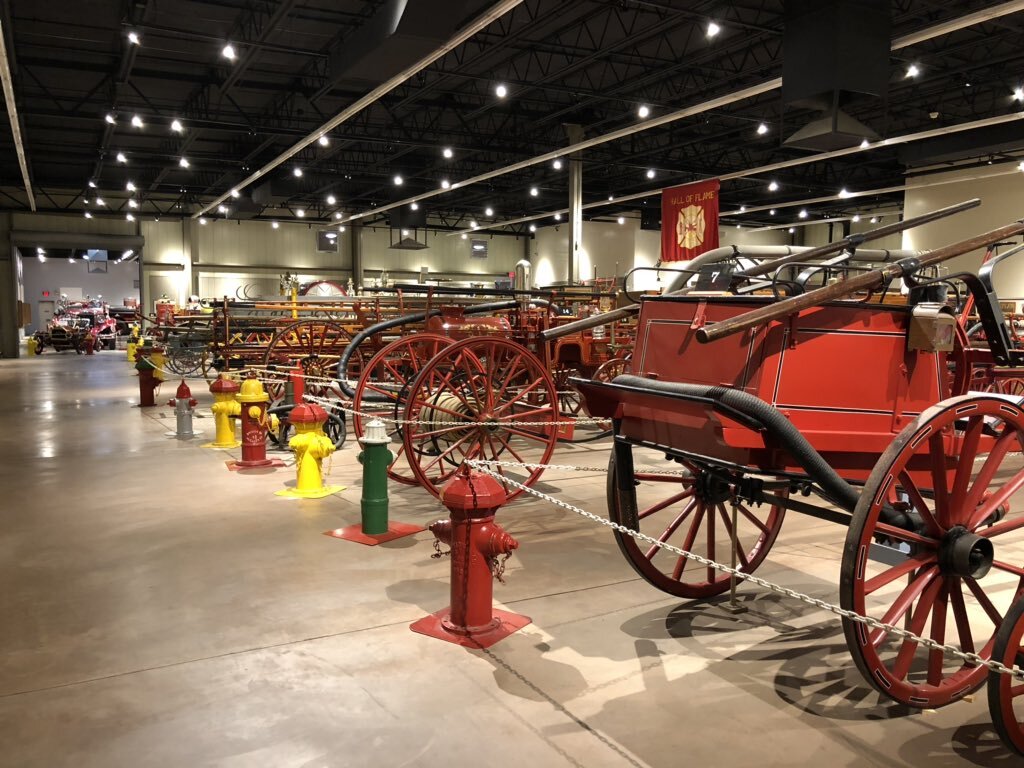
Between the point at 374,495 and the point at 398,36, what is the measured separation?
6.40 m

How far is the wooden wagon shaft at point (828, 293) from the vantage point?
2.81m

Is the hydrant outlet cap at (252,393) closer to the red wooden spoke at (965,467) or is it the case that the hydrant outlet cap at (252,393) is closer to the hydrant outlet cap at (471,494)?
the hydrant outlet cap at (471,494)

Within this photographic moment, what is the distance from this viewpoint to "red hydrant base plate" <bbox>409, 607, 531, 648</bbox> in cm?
376

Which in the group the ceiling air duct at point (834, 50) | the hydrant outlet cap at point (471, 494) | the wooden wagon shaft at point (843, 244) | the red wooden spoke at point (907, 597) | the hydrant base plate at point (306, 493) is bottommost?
the hydrant base plate at point (306, 493)

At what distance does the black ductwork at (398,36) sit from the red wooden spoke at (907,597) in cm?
802

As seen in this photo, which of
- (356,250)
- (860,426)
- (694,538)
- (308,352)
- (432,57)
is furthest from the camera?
(356,250)

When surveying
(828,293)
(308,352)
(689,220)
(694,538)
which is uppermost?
(689,220)

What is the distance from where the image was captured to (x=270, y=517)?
243 inches

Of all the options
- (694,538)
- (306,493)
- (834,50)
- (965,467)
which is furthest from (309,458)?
(834,50)

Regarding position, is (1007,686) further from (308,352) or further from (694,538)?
(308,352)

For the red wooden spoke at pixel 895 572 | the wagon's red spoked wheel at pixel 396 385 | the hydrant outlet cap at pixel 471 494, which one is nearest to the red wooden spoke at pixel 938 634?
the red wooden spoke at pixel 895 572

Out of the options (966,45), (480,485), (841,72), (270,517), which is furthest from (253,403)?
(966,45)

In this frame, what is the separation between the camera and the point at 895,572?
2816 mm

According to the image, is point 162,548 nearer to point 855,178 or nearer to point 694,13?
point 694,13
